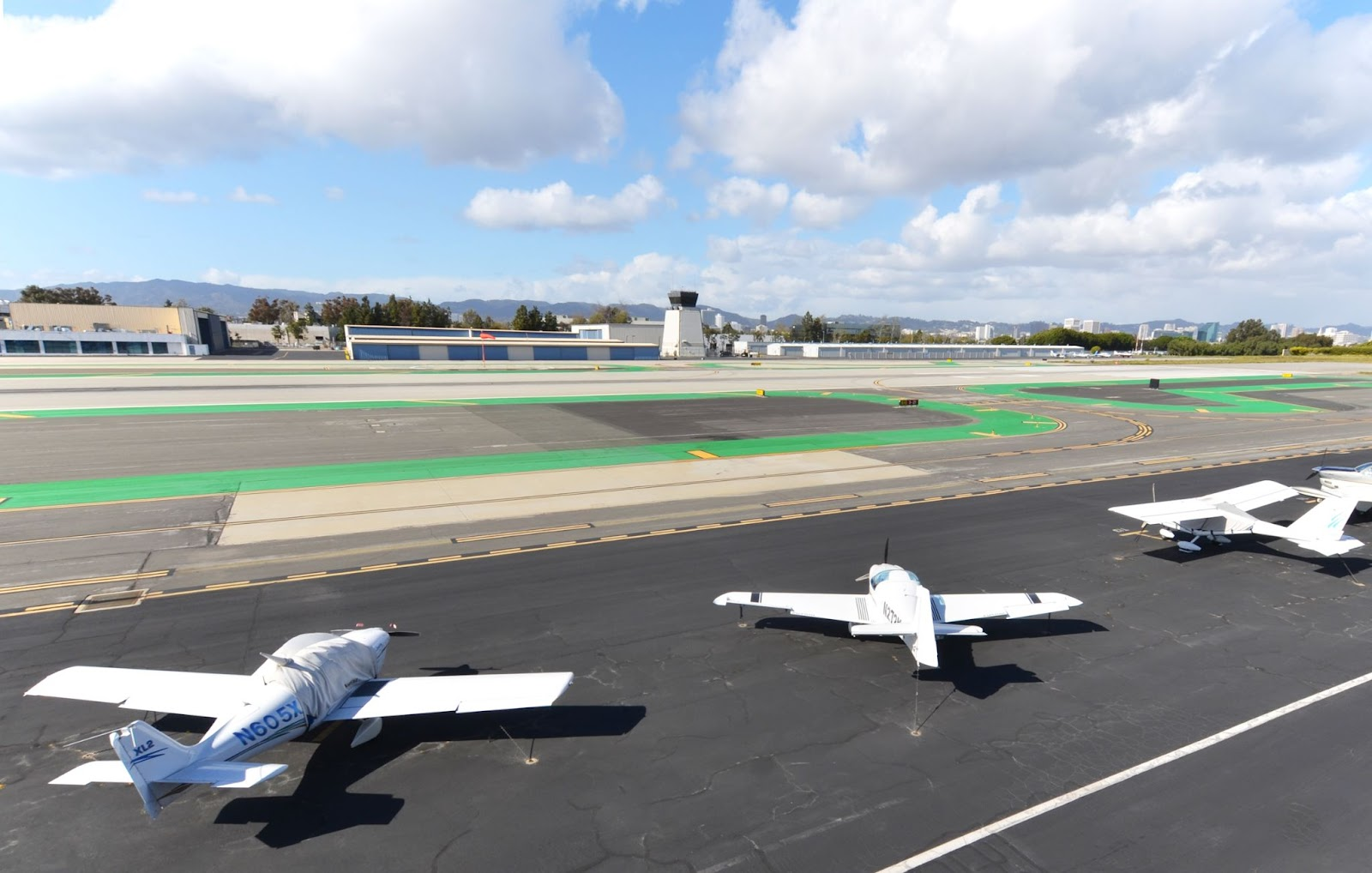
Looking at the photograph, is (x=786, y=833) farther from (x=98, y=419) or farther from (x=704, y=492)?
(x=98, y=419)

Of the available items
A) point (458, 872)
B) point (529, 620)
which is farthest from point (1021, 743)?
point (529, 620)

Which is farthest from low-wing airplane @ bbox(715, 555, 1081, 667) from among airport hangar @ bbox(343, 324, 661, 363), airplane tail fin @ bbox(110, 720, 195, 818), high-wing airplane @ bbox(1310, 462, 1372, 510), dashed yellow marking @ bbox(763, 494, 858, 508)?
airport hangar @ bbox(343, 324, 661, 363)

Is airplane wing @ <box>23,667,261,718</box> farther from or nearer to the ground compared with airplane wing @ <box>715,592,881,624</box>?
nearer to the ground

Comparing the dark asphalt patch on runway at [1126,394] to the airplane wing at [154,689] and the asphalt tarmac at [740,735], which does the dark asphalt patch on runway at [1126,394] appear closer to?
the asphalt tarmac at [740,735]

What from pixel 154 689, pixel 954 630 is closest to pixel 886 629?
pixel 954 630

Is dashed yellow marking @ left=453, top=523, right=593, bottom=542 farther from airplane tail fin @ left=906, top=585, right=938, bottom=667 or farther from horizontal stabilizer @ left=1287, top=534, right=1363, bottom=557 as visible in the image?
horizontal stabilizer @ left=1287, top=534, right=1363, bottom=557
